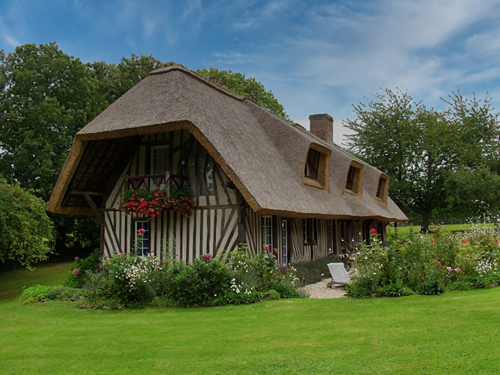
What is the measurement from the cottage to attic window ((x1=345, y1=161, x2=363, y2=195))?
3253 millimetres

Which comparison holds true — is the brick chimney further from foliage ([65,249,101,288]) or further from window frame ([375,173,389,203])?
foliage ([65,249,101,288])

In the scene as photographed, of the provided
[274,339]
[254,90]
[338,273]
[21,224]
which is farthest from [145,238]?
[254,90]

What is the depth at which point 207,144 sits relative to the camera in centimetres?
1227

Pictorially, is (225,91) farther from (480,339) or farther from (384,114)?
(384,114)

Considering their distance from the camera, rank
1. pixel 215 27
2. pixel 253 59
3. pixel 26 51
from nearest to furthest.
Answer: pixel 215 27
pixel 253 59
pixel 26 51

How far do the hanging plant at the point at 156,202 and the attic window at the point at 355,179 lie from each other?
30.4 ft

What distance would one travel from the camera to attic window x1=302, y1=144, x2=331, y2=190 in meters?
17.3

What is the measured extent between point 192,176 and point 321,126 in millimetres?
14068

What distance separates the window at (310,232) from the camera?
57.6 ft

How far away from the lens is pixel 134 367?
601cm

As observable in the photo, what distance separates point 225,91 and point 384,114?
25.9m

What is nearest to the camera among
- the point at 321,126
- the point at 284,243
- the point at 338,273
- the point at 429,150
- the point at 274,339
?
the point at 274,339

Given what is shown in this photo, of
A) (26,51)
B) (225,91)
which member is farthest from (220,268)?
(26,51)

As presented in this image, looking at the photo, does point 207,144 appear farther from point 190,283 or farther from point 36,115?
point 36,115
